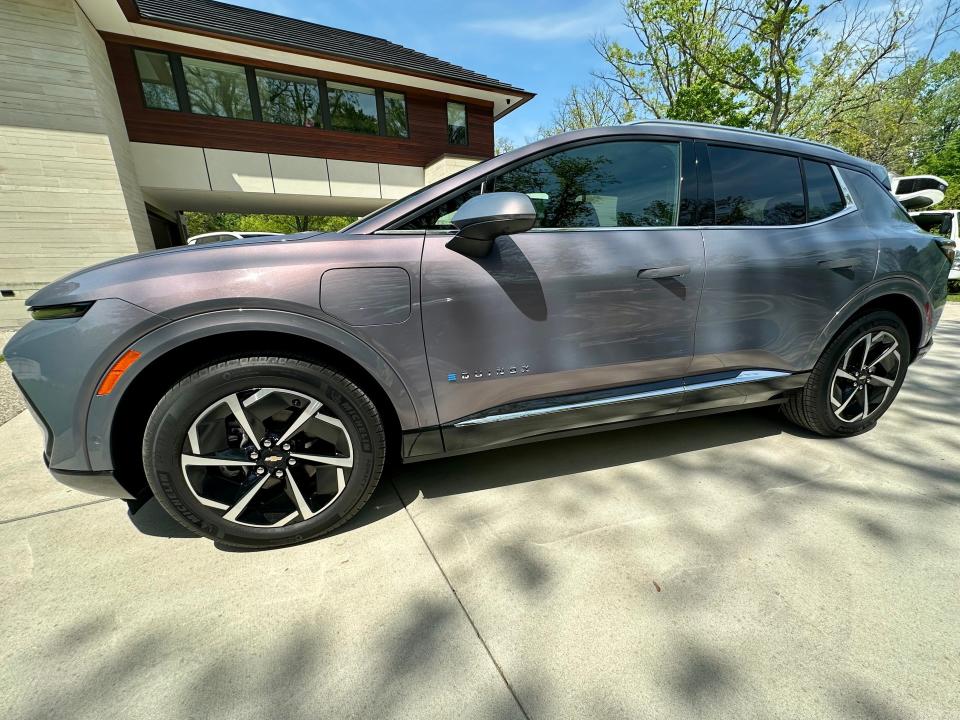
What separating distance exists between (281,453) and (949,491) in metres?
3.10

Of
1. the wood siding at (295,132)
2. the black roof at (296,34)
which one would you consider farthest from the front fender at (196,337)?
the wood siding at (295,132)

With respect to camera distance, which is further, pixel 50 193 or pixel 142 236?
pixel 142 236

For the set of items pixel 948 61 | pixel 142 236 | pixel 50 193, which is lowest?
pixel 142 236

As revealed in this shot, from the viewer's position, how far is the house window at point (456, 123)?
12.1m

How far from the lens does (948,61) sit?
24.6 metres

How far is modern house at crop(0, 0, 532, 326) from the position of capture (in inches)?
263

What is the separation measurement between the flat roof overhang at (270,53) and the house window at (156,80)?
16.9 inches

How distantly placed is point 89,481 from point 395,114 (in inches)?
482

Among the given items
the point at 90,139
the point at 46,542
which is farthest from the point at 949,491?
the point at 90,139

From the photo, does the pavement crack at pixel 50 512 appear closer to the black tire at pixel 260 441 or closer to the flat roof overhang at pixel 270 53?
the black tire at pixel 260 441

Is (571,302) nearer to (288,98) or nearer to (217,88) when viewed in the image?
(288,98)

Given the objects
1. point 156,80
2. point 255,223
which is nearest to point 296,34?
point 156,80

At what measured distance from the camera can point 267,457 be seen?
1.62 metres

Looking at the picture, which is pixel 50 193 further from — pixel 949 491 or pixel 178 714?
pixel 949 491
